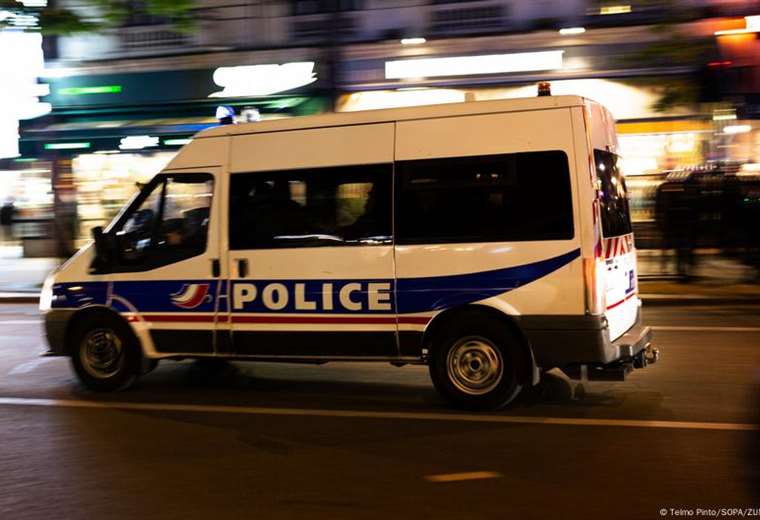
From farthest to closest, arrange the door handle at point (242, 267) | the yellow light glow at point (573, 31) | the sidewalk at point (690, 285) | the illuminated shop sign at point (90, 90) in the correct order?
the illuminated shop sign at point (90, 90) < the yellow light glow at point (573, 31) < the sidewalk at point (690, 285) < the door handle at point (242, 267)

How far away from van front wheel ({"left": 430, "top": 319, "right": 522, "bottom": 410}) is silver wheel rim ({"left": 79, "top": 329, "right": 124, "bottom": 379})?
2.95 m

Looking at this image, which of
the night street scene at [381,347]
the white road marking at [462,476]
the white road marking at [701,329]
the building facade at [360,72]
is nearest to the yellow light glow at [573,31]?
the building facade at [360,72]

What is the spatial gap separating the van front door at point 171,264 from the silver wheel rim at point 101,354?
1.09 feet

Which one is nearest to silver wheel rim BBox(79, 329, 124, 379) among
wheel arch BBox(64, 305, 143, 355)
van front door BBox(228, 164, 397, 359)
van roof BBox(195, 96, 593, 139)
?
wheel arch BBox(64, 305, 143, 355)

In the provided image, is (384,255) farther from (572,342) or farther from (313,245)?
(572,342)

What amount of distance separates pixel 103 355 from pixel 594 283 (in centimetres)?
439

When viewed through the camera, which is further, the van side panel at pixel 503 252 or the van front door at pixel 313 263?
the van front door at pixel 313 263

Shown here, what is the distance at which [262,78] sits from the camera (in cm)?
1870

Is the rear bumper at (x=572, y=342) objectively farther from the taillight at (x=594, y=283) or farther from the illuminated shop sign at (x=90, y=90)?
the illuminated shop sign at (x=90, y=90)

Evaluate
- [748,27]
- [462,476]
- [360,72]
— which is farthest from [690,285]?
[462,476]

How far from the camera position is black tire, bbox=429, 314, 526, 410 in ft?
21.4

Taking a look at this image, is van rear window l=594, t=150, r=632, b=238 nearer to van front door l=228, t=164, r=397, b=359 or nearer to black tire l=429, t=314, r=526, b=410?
black tire l=429, t=314, r=526, b=410

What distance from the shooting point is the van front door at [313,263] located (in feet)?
22.3

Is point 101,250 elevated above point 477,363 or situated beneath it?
elevated above
